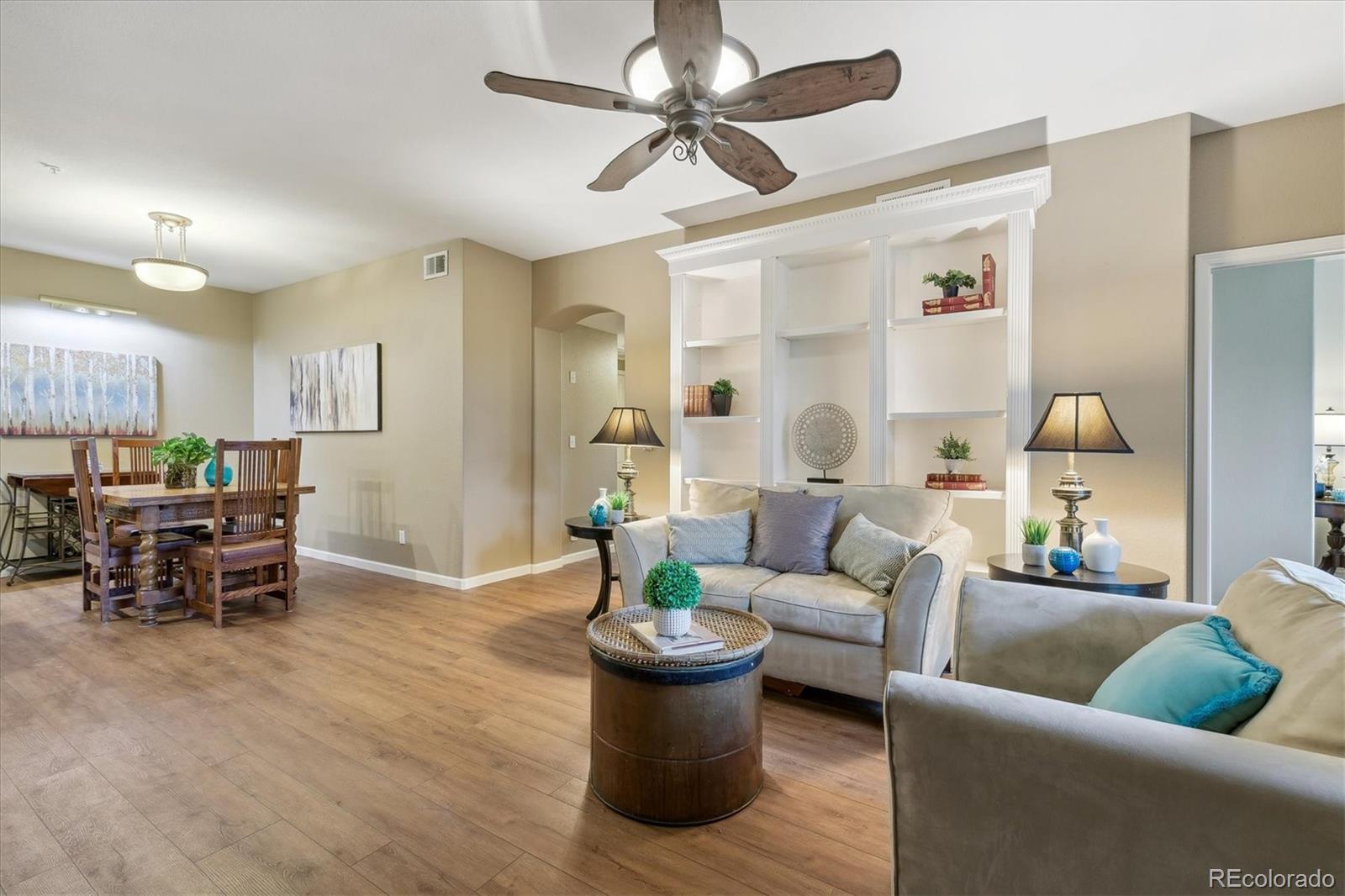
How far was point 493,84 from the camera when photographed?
73.9 inches

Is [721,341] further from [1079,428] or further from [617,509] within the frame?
[1079,428]

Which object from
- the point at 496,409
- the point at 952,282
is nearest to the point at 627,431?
the point at 496,409

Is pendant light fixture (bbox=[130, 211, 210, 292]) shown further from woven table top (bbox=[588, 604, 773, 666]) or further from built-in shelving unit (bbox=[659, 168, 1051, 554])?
woven table top (bbox=[588, 604, 773, 666])

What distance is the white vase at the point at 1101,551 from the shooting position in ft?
8.20

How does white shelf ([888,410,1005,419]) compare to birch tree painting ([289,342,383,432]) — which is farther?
birch tree painting ([289,342,383,432])

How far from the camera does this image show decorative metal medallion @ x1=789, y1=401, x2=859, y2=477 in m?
3.93

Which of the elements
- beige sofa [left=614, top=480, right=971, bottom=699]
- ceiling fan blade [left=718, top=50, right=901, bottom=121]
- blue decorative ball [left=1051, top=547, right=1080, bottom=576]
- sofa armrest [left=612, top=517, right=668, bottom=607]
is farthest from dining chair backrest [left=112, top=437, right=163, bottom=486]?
blue decorative ball [left=1051, top=547, right=1080, bottom=576]

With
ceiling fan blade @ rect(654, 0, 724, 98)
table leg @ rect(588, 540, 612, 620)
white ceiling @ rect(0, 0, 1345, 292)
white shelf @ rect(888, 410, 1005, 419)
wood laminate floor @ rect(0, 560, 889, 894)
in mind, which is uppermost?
white ceiling @ rect(0, 0, 1345, 292)

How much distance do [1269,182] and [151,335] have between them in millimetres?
8577

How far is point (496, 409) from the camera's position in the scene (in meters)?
5.07

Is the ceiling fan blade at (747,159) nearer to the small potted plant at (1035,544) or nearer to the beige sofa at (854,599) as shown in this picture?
the beige sofa at (854,599)

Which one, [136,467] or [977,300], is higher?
[977,300]

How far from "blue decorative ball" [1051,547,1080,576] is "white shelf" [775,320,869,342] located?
1.67m

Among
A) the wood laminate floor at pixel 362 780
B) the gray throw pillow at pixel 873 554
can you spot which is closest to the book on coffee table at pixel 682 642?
the wood laminate floor at pixel 362 780
